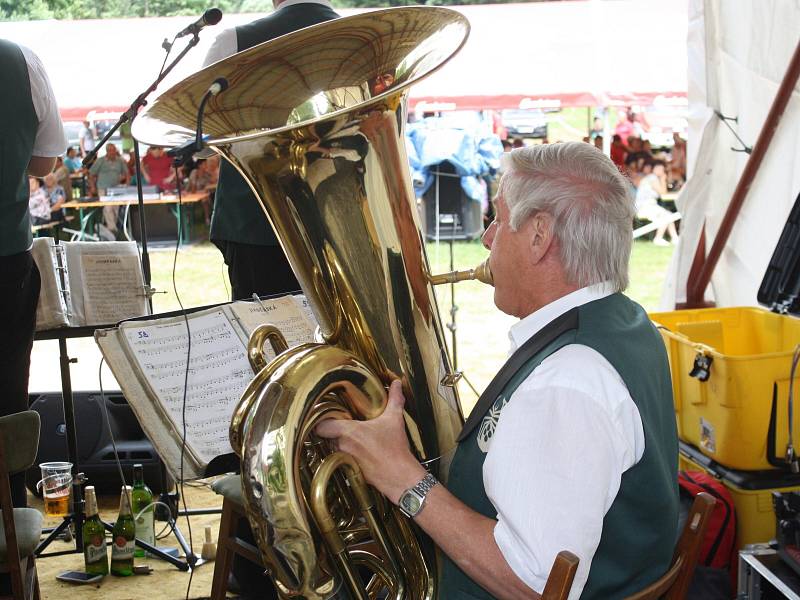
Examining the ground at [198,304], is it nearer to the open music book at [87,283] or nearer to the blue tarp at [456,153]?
the open music book at [87,283]

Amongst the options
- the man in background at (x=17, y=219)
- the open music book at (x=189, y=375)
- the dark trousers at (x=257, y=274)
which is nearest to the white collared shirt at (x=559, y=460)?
the open music book at (x=189, y=375)

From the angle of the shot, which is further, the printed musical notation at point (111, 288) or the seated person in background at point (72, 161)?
the seated person in background at point (72, 161)

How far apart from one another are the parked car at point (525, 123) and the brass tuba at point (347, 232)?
9740mm

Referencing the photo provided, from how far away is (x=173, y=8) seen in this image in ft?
38.7

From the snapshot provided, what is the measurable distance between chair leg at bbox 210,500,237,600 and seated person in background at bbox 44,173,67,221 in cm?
775

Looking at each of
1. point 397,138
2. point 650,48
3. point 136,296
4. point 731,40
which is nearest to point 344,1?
point 650,48

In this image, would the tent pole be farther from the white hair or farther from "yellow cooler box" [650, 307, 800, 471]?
the white hair

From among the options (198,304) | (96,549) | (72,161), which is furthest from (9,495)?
(72,161)

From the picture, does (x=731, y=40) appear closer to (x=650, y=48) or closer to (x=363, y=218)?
(x=363, y=218)

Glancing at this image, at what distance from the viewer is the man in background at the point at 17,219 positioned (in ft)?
8.54

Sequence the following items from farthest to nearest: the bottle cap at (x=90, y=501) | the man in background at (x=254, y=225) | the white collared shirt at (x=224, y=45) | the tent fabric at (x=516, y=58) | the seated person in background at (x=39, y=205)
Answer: the seated person in background at (x=39, y=205), the tent fabric at (x=516, y=58), the bottle cap at (x=90, y=501), the man in background at (x=254, y=225), the white collared shirt at (x=224, y=45)

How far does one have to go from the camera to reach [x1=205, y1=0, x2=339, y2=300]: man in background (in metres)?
2.47

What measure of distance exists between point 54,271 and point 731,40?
2663 millimetres

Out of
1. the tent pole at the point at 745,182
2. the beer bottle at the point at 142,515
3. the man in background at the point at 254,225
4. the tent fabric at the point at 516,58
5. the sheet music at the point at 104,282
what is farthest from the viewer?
the tent fabric at the point at 516,58
